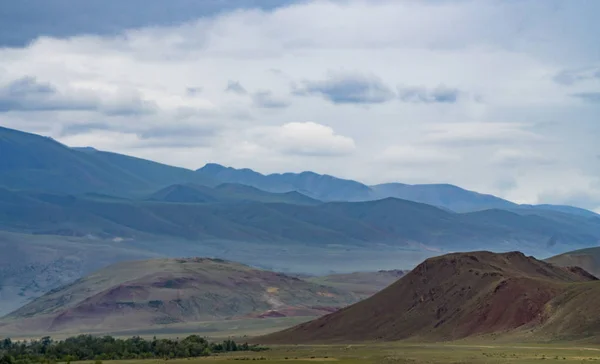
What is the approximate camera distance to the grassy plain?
11491 centimetres

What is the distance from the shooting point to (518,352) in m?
125

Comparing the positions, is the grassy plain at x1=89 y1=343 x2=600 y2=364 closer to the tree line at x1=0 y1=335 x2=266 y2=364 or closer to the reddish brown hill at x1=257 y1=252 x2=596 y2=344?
the tree line at x1=0 y1=335 x2=266 y2=364

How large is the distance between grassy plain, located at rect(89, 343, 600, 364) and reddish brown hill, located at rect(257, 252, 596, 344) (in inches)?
619

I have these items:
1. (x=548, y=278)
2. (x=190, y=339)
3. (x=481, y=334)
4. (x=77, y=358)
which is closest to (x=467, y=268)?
(x=548, y=278)

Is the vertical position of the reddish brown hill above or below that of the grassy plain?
above

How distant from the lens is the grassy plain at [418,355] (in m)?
115

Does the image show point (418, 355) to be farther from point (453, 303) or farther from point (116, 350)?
point (453, 303)

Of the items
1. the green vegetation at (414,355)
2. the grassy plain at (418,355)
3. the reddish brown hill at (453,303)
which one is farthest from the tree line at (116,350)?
the reddish brown hill at (453,303)

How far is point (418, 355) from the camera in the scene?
409 ft

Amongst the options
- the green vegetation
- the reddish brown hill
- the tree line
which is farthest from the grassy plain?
the reddish brown hill

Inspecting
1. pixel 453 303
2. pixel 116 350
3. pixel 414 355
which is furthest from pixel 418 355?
pixel 453 303

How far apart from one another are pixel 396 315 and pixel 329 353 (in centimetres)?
3817

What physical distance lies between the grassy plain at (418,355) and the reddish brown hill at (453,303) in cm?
1573

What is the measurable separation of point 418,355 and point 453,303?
4800cm
